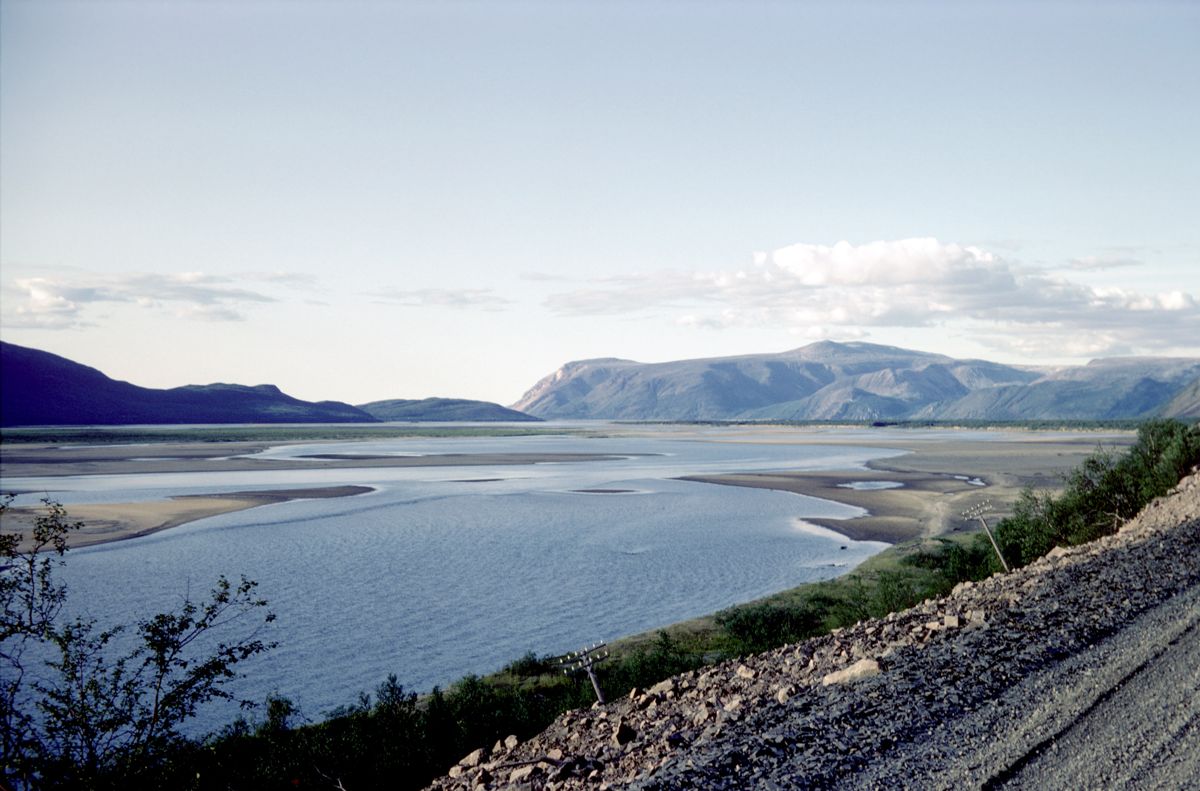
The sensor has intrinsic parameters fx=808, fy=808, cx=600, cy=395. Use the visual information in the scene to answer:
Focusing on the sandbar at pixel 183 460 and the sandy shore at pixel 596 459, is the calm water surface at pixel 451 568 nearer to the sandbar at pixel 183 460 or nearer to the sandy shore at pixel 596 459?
the sandy shore at pixel 596 459

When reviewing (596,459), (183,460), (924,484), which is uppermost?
(183,460)

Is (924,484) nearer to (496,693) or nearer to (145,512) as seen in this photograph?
(496,693)

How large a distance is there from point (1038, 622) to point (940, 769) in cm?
622

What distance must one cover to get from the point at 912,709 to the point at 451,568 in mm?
26174

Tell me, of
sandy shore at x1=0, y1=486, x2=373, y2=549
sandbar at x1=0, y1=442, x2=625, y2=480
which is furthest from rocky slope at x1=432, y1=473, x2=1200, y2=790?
sandbar at x1=0, y1=442, x2=625, y2=480

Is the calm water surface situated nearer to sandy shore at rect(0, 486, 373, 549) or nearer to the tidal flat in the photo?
the tidal flat

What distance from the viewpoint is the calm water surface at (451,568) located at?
2277cm

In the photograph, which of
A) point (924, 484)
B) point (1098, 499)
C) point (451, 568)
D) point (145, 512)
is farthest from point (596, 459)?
point (1098, 499)

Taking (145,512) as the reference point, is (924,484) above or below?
below

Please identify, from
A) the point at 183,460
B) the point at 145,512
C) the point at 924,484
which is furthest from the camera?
the point at 183,460

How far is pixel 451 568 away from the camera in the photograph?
3397 cm

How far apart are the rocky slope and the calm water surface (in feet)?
31.4

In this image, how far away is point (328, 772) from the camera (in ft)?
47.0

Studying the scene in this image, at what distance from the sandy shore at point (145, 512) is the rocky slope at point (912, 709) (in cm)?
3533
